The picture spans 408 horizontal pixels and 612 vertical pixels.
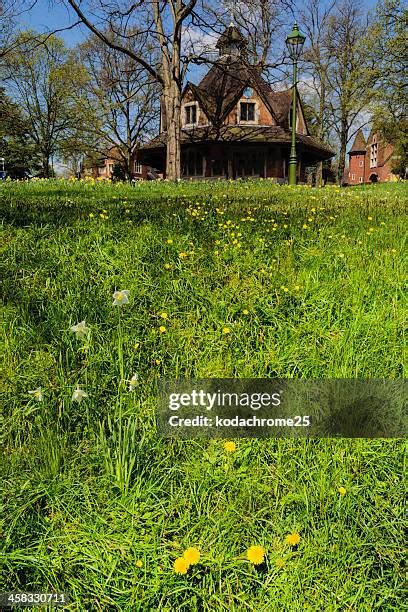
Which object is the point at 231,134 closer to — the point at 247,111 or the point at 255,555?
the point at 247,111

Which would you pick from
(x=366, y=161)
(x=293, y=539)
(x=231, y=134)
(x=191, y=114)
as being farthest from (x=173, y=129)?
(x=366, y=161)

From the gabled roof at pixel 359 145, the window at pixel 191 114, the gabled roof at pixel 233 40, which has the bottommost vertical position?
the window at pixel 191 114

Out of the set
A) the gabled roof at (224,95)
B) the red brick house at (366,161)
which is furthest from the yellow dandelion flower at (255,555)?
the red brick house at (366,161)

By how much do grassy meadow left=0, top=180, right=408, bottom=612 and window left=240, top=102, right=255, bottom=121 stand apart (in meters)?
28.3

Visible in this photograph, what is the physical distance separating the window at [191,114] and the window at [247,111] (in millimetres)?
2994

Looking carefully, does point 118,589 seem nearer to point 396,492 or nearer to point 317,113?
point 396,492

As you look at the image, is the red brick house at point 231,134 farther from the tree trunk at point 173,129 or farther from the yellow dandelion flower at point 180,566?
the yellow dandelion flower at point 180,566

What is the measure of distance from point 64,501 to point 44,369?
89cm

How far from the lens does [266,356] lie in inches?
106

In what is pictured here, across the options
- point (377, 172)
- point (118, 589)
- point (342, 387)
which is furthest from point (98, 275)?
point (377, 172)

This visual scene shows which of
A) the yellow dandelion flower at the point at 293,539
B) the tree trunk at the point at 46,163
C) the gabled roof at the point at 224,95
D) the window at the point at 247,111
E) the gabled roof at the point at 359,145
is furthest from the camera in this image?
the gabled roof at the point at 359,145

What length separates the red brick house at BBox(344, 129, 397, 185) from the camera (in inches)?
2630

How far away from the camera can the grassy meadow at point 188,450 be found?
63.3 inches

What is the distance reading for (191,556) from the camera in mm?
1581
